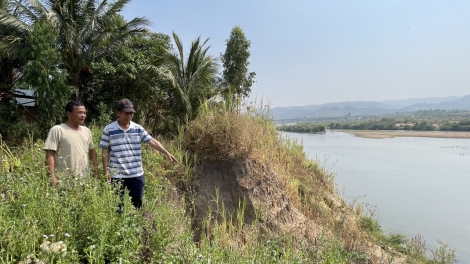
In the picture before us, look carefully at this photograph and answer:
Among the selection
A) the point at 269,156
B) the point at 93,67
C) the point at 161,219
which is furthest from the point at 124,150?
the point at 93,67

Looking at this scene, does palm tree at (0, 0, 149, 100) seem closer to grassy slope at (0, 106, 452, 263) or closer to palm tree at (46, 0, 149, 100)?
palm tree at (46, 0, 149, 100)

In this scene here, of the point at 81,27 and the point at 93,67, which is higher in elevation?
the point at 81,27

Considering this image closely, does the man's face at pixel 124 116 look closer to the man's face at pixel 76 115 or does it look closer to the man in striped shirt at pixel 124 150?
the man in striped shirt at pixel 124 150

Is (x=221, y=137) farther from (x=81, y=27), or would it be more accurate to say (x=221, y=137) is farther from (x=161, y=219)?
(x=81, y=27)

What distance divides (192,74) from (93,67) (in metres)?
3.47

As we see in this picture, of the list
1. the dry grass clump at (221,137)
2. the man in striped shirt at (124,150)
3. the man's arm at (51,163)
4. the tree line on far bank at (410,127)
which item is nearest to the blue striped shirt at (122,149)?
the man in striped shirt at (124,150)

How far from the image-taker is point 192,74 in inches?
461

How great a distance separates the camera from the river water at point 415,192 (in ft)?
26.5

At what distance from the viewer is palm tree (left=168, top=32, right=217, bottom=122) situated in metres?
10.9

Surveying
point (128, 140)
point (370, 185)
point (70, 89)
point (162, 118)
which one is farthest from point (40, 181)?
point (370, 185)

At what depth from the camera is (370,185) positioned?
40.1 ft

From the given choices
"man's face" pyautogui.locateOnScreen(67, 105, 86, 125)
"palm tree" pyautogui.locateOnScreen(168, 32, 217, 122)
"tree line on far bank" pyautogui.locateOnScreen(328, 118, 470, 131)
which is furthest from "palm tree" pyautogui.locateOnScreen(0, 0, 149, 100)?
"tree line on far bank" pyautogui.locateOnScreen(328, 118, 470, 131)

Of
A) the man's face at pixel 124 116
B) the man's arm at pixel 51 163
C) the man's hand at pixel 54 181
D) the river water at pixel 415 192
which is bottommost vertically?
the river water at pixel 415 192

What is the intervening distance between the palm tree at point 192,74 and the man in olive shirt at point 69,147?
7687 millimetres
